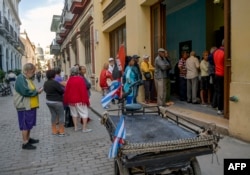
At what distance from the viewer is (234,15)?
527cm

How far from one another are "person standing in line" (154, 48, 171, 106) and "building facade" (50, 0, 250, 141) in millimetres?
986

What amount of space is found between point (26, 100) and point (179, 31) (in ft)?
27.9

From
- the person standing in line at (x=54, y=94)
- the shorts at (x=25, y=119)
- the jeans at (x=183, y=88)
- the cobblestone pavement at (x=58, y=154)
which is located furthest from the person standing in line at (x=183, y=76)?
the shorts at (x=25, y=119)

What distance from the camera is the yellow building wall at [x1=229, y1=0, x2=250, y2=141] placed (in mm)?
5055

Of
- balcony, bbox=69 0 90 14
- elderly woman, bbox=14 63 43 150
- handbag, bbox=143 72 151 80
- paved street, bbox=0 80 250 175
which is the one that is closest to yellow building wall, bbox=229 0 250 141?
paved street, bbox=0 80 250 175

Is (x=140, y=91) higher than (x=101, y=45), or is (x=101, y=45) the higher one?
(x=101, y=45)

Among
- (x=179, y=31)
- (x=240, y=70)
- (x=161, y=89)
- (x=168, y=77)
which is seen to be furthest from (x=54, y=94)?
(x=179, y=31)

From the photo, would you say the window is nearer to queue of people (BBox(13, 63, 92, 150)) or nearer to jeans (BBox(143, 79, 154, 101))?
jeans (BBox(143, 79, 154, 101))

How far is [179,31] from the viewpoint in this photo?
12.4 meters

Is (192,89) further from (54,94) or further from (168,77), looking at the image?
(54,94)

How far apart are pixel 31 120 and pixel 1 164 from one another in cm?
112

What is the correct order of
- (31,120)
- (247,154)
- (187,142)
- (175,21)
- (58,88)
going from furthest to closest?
(175,21)
(58,88)
(31,120)
(247,154)
(187,142)

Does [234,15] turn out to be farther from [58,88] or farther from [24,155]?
[24,155]

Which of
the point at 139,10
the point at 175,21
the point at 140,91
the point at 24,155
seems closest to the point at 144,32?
the point at 139,10
